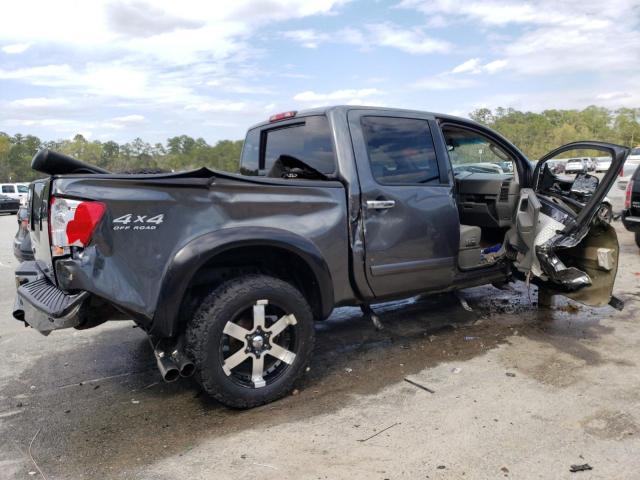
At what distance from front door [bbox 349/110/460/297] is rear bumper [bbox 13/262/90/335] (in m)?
1.91

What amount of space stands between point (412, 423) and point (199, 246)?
1630 mm

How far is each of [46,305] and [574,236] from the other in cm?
384

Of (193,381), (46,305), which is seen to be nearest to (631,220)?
(193,381)

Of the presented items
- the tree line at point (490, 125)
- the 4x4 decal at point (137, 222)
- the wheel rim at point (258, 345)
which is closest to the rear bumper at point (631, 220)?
the wheel rim at point (258, 345)

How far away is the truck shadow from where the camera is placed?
2.92 metres

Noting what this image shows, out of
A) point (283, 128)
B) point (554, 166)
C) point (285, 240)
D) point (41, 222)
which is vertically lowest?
point (285, 240)

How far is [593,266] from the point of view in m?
4.41

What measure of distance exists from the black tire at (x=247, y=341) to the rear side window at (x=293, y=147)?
1078 millimetres

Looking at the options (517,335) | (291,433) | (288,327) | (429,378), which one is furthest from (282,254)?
(517,335)

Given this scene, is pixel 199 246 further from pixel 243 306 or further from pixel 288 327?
pixel 288 327

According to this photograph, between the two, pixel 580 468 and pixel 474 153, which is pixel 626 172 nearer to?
pixel 474 153

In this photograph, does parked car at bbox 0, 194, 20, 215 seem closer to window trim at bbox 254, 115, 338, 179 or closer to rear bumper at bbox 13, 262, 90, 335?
window trim at bbox 254, 115, 338, 179

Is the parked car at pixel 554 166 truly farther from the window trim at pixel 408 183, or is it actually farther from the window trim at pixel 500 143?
the window trim at pixel 408 183

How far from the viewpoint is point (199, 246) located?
116 inches
